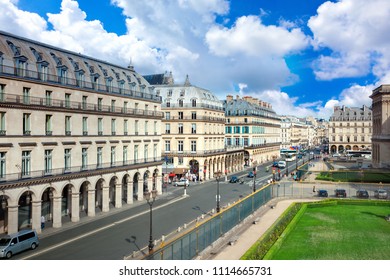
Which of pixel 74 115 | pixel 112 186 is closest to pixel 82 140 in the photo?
pixel 74 115

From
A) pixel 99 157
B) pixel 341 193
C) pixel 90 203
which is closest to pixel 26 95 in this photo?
pixel 99 157

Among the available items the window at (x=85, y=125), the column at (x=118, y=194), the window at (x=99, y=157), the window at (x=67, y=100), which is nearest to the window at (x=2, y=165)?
the window at (x=67, y=100)

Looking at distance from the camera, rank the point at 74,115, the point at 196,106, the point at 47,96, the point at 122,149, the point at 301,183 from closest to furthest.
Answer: the point at 47,96, the point at 74,115, the point at 122,149, the point at 301,183, the point at 196,106

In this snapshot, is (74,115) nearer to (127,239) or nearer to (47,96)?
(47,96)

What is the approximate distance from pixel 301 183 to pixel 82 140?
4155 cm

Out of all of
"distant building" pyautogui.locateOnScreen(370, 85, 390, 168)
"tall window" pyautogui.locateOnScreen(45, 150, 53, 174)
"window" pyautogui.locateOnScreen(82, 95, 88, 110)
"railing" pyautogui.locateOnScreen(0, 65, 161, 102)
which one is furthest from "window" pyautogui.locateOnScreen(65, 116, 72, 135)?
"distant building" pyautogui.locateOnScreen(370, 85, 390, 168)

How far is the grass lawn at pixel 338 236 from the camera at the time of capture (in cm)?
3009

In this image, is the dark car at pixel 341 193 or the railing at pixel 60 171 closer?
the railing at pixel 60 171

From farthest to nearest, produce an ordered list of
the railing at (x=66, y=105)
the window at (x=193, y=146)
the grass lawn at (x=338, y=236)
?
the window at (x=193, y=146), the railing at (x=66, y=105), the grass lawn at (x=338, y=236)

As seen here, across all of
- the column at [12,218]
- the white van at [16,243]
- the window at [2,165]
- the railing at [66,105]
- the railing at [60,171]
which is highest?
the railing at [66,105]

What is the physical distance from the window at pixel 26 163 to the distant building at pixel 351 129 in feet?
446

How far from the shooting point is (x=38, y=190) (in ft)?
127

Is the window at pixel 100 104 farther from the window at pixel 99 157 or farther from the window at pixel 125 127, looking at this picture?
the window at pixel 125 127

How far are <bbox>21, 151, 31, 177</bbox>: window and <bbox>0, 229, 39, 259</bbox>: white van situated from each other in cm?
677
